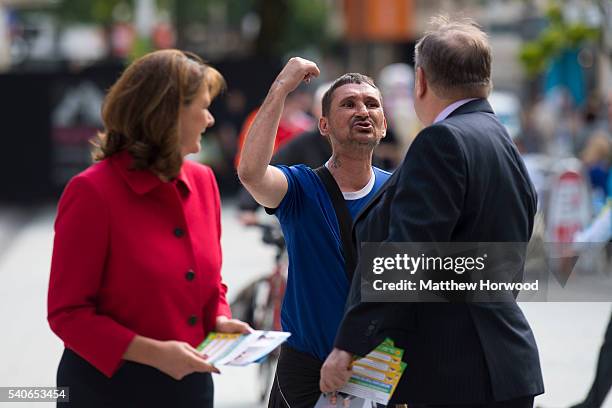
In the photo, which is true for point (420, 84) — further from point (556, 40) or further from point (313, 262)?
point (556, 40)

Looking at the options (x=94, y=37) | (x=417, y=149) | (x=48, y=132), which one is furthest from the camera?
(x=94, y=37)

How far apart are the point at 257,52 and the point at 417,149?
75.6ft

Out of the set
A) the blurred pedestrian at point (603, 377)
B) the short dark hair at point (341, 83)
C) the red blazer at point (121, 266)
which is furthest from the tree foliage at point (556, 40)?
the red blazer at point (121, 266)

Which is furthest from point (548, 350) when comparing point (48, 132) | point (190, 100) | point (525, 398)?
point (48, 132)

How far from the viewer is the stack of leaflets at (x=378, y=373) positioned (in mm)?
3312

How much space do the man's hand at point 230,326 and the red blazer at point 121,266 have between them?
3.0 inches

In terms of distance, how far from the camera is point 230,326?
11.1 ft

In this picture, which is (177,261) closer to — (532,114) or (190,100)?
(190,100)

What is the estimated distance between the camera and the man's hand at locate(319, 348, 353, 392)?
3297mm

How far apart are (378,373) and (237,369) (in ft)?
18.3

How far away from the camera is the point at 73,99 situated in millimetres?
20281

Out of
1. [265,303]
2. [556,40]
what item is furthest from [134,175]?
[556,40]

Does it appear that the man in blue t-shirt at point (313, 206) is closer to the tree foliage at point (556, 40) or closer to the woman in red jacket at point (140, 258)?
the woman in red jacket at point (140, 258)

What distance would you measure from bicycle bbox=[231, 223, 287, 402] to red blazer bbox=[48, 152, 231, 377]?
429 centimetres
